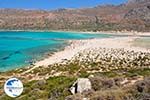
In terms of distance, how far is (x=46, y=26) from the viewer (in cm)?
19325

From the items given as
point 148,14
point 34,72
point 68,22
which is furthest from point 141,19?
point 34,72

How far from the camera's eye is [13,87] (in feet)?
33.2

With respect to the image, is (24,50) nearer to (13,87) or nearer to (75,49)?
(75,49)

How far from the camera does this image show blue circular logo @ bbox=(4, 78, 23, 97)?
1003 cm

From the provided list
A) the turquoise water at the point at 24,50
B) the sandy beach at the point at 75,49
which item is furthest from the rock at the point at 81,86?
the turquoise water at the point at 24,50

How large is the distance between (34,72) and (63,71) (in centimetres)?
250

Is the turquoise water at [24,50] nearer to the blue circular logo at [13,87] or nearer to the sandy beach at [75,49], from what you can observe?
the sandy beach at [75,49]

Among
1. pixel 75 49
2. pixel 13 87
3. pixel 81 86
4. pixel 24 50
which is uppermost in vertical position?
pixel 13 87

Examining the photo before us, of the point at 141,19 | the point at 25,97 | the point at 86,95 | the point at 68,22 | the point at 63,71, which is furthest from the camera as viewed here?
the point at 68,22

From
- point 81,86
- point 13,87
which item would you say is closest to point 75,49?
point 81,86

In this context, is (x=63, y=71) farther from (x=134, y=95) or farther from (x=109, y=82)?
(x=134, y=95)

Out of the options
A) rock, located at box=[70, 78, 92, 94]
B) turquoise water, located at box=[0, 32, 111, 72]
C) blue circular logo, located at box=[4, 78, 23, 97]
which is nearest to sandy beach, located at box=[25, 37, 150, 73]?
turquoise water, located at box=[0, 32, 111, 72]

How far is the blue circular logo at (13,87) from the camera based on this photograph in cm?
1003

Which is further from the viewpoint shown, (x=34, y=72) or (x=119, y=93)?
(x=34, y=72)
